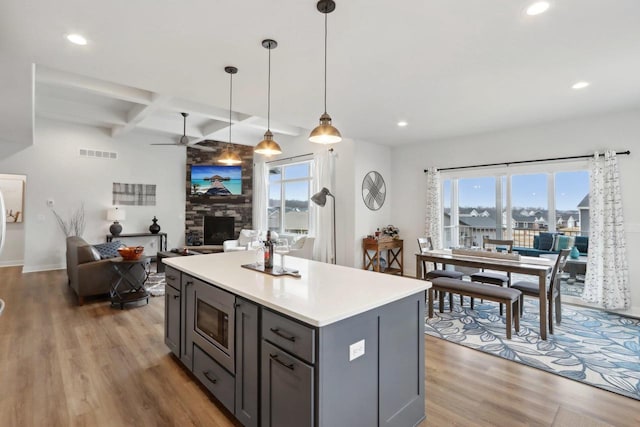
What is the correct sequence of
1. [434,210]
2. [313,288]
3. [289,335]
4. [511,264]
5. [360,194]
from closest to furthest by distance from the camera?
[289,335]
[313,288]
[511,264]
[434,210]
[360,194]

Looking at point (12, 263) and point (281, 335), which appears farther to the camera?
point (12, 263)

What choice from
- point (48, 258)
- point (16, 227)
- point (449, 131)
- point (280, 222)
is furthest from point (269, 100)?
point (16, 227)

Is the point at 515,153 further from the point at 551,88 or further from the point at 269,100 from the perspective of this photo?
the point at 269,100

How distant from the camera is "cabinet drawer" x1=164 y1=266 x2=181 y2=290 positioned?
8.67 feet

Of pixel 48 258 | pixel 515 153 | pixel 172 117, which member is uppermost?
pixel 172 117

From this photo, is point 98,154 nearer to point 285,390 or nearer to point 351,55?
point 351,55

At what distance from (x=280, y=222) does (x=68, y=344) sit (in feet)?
17.1

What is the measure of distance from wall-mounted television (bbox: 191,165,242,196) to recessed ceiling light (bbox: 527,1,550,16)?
7299 millimetres

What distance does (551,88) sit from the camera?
3.45 meters

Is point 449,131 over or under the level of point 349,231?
over

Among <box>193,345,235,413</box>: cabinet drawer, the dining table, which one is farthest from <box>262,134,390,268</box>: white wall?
<box>193,345,235,413</box>: cabinet drawer

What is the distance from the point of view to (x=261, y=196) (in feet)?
27.2

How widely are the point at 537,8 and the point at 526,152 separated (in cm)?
337

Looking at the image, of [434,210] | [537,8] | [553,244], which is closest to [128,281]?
[434,210]
